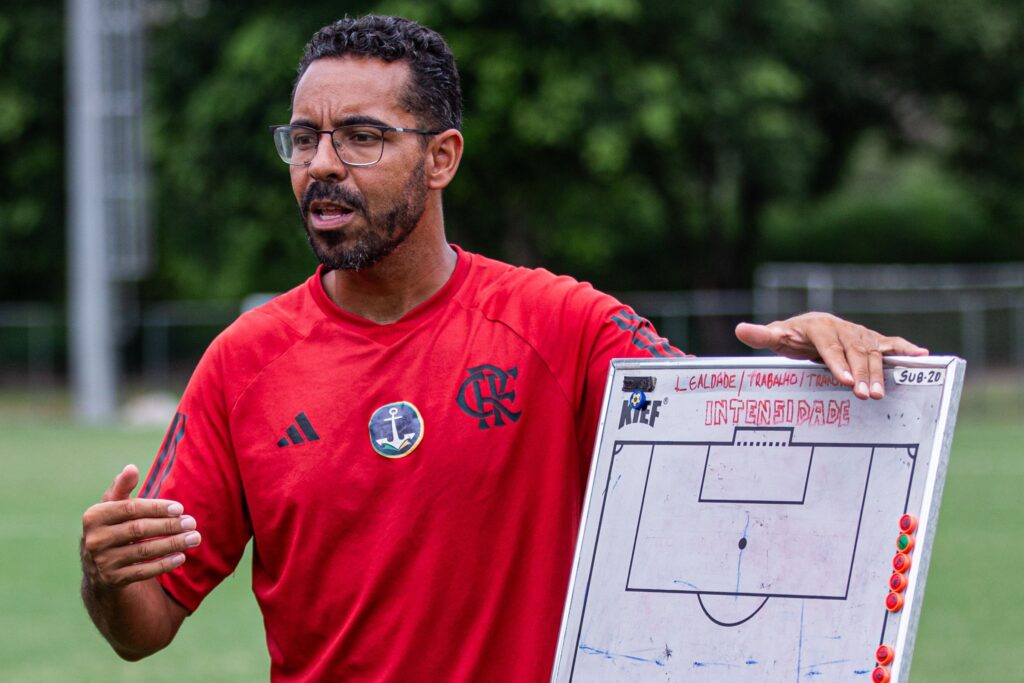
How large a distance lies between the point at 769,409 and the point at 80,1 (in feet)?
88.0

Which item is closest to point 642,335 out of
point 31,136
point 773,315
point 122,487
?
point 122,487

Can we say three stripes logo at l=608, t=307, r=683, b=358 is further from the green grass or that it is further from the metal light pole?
the metal light pole

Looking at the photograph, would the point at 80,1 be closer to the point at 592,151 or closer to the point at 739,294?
the point at 592,151

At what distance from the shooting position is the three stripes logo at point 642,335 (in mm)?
3504

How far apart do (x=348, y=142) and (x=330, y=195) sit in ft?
0.38

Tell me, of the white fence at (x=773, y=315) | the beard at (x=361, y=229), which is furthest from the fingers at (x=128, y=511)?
the white fence at (x=773, y=315)

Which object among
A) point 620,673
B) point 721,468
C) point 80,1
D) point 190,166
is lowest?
point 620,673

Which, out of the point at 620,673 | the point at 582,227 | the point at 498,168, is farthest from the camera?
the point at 582,227

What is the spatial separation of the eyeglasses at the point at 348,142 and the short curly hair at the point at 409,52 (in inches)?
3.7

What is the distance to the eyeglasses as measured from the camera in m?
3.46

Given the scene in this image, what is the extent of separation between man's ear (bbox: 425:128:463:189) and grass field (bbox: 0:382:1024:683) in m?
5.78

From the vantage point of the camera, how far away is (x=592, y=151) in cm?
2692

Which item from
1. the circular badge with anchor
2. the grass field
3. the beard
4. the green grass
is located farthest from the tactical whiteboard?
the green grass

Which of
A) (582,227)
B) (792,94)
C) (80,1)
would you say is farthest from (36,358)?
(792,94)
